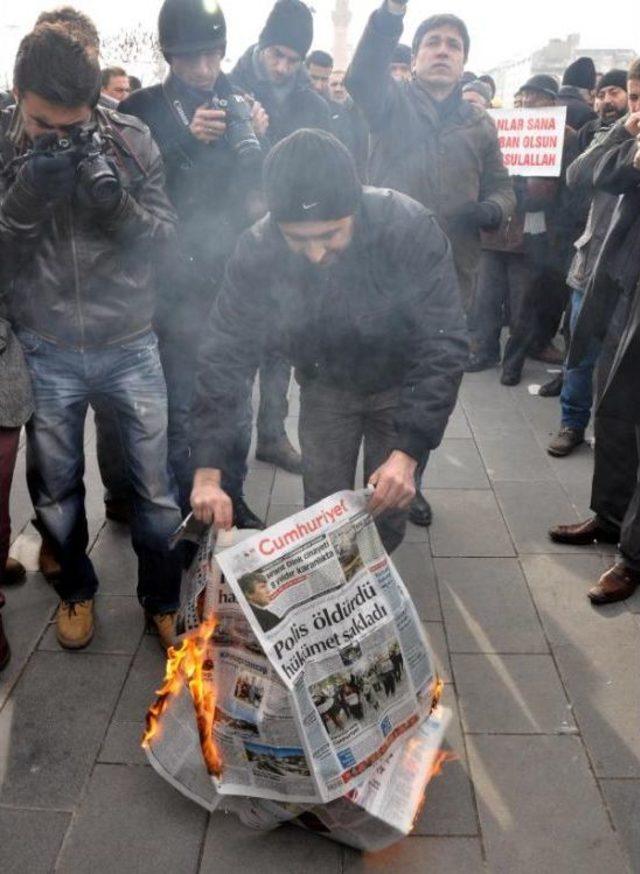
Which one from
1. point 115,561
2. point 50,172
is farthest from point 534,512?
point 50,172

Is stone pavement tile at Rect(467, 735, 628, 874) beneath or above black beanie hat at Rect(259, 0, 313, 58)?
beneath

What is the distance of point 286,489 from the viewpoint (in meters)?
4.30

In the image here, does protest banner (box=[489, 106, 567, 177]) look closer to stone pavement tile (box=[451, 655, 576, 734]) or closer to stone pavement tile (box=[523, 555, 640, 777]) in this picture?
stone pavement tile (box=[523, 555, 640, 777])

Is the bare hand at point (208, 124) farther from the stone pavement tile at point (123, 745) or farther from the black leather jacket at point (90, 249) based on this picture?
the stone pavement tile at point (123, 745)

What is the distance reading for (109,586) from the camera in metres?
3.38

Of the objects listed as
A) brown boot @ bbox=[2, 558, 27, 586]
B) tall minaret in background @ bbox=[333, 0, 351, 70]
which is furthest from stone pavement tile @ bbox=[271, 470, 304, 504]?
tall minaret in background @ bbox=[333, 0, 351, 70]

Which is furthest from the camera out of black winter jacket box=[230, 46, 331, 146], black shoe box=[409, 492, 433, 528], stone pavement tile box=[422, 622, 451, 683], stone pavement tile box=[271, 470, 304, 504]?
stone pavement tile box=[271, 470, 304, 504]

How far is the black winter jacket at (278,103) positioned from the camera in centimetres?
375

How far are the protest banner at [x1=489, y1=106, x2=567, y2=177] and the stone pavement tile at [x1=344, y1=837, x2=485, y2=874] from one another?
16.1 feet

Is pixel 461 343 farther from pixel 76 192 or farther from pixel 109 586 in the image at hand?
pixel 109 586

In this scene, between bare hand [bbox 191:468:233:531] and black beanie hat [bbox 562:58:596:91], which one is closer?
bare hand [bbox 191:468:233:531]

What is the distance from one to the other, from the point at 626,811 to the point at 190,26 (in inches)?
123

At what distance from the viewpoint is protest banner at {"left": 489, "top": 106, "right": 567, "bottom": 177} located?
5.85 metres

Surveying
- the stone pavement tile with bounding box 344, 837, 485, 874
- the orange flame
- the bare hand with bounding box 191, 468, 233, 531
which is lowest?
the stone pavement tile with bounding box 344, 837, 485, 874
